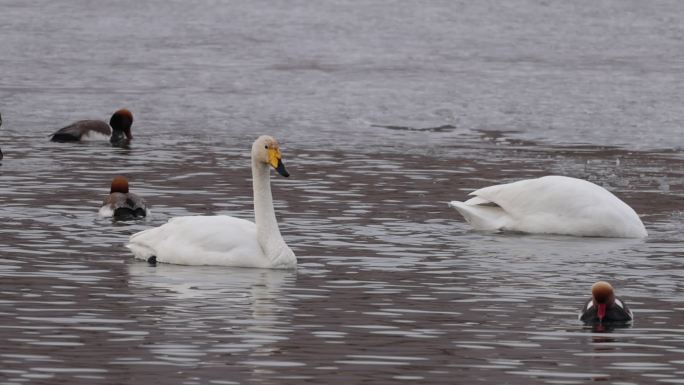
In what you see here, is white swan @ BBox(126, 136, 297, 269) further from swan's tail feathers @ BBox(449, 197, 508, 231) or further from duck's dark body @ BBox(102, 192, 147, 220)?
swan's tail feathers @ BBox(449, 197, 508, 231)

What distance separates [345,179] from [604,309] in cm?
880

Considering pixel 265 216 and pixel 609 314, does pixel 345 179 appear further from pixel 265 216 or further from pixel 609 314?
pixel 609 314

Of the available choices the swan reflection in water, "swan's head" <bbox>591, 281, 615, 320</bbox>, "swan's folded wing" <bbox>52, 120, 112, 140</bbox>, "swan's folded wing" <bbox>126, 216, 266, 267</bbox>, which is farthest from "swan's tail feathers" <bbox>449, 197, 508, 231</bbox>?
"swan's folded wing" <bbox>52, 120, 112, 140</bbox>

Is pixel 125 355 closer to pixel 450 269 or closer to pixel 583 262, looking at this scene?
pixel 450 269

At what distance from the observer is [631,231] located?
50.7 ft

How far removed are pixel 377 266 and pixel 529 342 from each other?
3235 millimetres

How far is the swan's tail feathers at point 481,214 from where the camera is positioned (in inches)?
627

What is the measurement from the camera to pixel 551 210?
15.9 metres

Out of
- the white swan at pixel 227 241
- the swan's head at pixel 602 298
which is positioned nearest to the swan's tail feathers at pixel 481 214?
the white swan at pixel 227 241

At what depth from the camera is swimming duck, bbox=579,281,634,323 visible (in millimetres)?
10859

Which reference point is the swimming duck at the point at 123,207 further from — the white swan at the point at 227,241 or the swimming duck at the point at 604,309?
the swimming duck at the point at 604,309

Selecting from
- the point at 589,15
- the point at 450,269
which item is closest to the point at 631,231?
the point at 450,269

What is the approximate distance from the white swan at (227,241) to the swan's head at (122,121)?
35.3ft

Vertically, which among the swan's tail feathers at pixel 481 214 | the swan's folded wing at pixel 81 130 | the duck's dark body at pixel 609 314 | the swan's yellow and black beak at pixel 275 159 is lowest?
the duck's dark body at pixel 609 314
